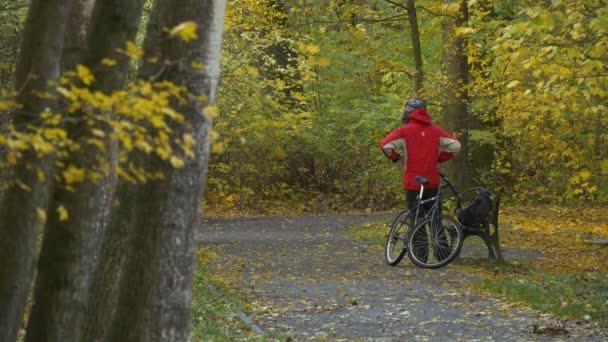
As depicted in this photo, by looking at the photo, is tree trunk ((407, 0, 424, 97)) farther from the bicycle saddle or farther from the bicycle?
the bicycle saddle

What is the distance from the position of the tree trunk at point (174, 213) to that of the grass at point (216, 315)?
278 cm

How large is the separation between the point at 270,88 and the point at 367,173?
3.48m

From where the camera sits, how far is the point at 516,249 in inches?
769

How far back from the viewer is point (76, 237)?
777 cm

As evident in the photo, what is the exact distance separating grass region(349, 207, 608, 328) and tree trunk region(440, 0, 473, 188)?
4.87 ft

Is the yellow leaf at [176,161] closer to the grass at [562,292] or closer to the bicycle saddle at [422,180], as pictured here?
the grass at [562,292]

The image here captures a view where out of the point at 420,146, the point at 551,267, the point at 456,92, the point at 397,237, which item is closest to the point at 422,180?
the point at 420,146

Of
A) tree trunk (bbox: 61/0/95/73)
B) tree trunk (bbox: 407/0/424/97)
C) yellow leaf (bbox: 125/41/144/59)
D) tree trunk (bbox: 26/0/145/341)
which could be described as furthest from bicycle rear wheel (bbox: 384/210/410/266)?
yellow leaf (bbox: 125/41/144/59)

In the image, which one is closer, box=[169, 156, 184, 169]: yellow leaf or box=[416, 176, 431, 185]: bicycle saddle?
box=[169, 156, 184, 169]: yellow leaf

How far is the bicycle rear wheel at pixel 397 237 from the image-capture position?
1605cm

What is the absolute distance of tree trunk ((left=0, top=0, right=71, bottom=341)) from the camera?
7570mm

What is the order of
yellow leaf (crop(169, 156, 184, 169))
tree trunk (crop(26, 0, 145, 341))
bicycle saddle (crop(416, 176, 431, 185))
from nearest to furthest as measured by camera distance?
yellow leaf (crop(169, 156, 184, 169)) → tree trunk (crop(26, 0, 145, 341)) → bicycle saddle (crop(416, 176, 431, 185))

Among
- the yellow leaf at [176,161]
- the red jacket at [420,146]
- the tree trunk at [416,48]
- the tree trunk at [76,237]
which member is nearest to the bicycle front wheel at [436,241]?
the red jacket at [420,146]

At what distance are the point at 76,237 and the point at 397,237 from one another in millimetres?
8926
